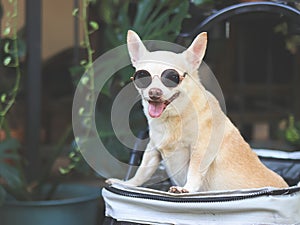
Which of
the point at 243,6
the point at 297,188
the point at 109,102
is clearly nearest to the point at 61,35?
the point at 109,102

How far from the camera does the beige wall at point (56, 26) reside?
238 centimetres

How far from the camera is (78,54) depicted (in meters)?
2.19

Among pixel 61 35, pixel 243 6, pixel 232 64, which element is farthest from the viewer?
pixel 232 64

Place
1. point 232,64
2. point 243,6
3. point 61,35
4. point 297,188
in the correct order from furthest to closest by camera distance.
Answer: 1. point 232,64
2. point 61,35
3. point 243,6
4. point 297,188

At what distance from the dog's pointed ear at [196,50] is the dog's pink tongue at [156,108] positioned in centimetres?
11

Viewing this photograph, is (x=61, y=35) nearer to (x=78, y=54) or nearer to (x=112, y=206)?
(x=78, y=54)

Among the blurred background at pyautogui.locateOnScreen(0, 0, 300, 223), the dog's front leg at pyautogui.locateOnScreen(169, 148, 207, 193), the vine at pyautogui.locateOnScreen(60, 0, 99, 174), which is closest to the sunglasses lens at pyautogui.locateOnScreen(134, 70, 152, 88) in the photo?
the dog's front leg at pyautogui.locateOnScreen(169, 148, 207, 193)

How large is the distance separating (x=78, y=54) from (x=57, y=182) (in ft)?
2.22

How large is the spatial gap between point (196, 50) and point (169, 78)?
0.09 metres

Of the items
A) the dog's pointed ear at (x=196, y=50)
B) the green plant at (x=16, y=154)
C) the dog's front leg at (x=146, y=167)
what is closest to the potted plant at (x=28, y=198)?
the green plant at (x=16, y=154)

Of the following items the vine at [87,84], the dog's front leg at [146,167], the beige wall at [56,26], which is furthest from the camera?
the beige wall at [56,26]

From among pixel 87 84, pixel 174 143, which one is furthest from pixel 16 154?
pixel 174 143

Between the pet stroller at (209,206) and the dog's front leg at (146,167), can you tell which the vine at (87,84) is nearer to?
the dog's front leg at (146,167)

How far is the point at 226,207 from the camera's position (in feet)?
2.93
